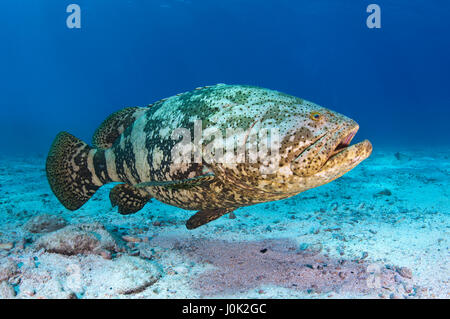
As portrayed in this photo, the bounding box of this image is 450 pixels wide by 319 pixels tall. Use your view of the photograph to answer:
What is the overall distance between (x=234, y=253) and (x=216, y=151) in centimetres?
159

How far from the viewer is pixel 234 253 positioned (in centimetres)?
357

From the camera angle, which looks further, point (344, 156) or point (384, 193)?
point (384, 193)

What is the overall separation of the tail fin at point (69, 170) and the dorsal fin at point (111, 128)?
0.19 m

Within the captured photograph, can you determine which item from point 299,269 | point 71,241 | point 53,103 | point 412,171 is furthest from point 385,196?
point 53,103

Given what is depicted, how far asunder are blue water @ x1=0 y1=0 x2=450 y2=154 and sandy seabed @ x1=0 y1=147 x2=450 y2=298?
42.4m

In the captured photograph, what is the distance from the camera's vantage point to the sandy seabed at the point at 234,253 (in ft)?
8.38

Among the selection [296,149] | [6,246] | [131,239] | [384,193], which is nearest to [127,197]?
[131,239]

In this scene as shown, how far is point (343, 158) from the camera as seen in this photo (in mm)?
2246

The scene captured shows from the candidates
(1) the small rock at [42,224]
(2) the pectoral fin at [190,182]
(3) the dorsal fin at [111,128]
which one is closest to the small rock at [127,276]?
(2) the pectoral fin at [190,182]

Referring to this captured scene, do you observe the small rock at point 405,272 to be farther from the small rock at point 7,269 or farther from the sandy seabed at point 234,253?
the small rock at point 7,269

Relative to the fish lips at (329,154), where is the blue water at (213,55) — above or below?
above

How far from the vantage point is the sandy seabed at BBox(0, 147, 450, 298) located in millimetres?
2555
